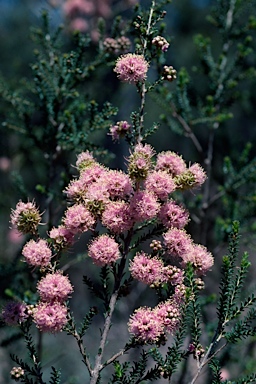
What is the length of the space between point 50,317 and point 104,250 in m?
0.22

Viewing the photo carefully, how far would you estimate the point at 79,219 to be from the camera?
139cm

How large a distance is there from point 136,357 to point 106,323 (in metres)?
3.50

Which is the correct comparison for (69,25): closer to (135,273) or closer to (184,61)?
(135,273)

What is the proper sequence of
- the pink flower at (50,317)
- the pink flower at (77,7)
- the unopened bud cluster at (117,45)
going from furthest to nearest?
the pink flower at (77,7), the unopened bud cluster at (117,45), the pink flower at (50,317)

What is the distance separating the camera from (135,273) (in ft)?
4.58

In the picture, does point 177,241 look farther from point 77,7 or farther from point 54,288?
point 77,7

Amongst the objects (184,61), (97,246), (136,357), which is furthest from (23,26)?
(97,246)

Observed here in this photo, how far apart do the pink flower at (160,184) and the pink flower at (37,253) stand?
0.33 meters

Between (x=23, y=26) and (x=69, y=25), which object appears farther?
(x=23, y=26)

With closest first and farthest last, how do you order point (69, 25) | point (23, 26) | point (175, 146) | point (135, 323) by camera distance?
point (135, 323) < point (69, 25) < point (175, 146) < point (23, 26)

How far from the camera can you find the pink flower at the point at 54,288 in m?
1.34

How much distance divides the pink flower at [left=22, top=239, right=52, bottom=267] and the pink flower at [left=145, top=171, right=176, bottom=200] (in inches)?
13.2

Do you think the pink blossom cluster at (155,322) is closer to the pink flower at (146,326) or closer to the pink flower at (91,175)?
the pink flower at (146,326)

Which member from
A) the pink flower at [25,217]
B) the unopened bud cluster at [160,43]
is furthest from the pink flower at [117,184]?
the unopened bud cluster at [160,43]
